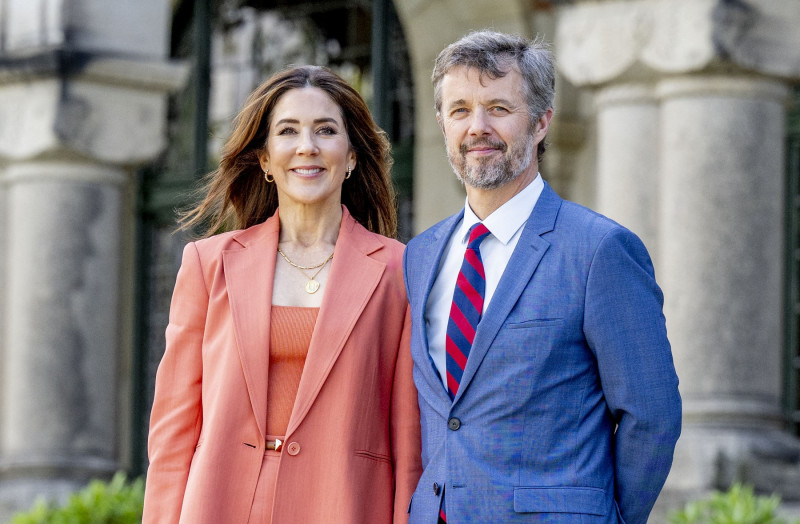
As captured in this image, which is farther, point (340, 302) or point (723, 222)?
point (723, 222)

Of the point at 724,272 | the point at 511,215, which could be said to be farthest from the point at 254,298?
the point at 724,272

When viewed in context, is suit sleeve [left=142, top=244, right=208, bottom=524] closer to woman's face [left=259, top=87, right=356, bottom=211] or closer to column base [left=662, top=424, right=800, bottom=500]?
woman's face [left=259, top=87, right=356, bottom=211]

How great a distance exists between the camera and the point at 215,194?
4434 mm

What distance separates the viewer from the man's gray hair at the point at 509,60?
374 centimetres

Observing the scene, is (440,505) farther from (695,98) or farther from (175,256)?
(175,256)

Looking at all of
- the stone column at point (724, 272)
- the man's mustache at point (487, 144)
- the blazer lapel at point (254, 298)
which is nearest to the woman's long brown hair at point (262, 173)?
the blazer lapel at point (254, 298)

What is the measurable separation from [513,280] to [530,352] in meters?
0.21

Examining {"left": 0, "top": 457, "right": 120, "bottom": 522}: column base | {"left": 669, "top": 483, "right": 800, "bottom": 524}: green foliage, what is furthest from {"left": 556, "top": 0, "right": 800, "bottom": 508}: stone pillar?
{"left": 0, "top": 457, "right": 120, "bottom": 522}: column base

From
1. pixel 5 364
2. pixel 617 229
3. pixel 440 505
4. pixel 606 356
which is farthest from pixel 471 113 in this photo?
pixel 5 364

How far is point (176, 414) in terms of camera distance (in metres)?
4.06

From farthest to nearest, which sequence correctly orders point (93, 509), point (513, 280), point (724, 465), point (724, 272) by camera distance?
point (93, 509), point (724, 272), point (724, 465), point (513, 280)

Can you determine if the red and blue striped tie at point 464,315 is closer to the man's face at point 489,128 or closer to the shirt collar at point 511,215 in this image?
the shirt collar at point 511,215

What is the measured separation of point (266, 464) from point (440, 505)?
0.57 m

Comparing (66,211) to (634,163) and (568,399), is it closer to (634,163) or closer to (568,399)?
(634,163)
